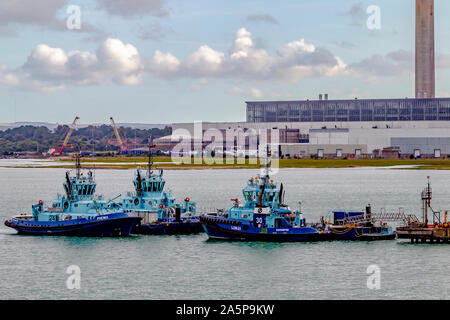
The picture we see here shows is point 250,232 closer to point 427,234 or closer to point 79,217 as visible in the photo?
point 427,234

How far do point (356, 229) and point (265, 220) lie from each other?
9097 mm

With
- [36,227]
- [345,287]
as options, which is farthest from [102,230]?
[345,287]

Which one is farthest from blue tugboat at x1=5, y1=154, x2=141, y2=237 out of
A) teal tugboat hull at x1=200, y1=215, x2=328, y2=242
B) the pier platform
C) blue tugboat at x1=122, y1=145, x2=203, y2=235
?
the pier platform

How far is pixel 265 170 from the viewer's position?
266 feet

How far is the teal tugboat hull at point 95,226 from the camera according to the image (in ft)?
276

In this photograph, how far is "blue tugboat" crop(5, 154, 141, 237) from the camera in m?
84.2

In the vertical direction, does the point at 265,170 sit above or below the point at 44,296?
above

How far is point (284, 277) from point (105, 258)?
1706 cm

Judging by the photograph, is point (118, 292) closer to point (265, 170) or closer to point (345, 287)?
point (345, 287)
